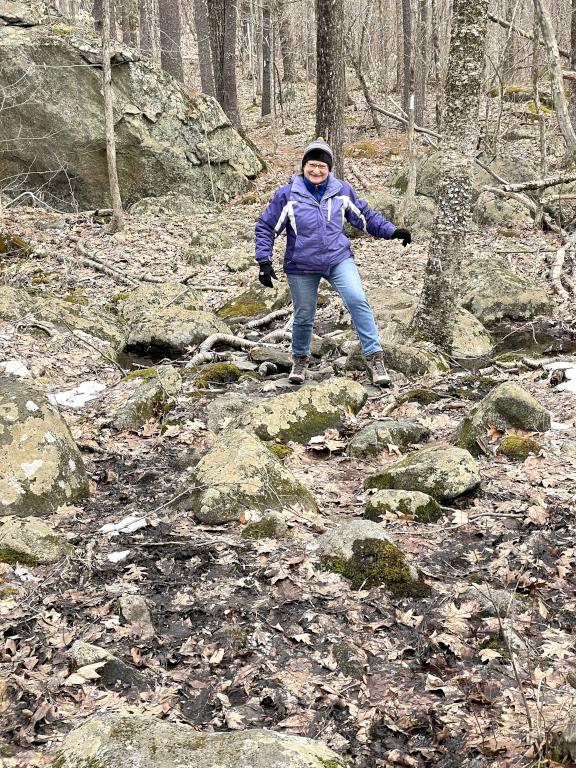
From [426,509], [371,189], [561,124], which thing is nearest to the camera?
[561,124]

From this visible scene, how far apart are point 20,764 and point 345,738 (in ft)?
4.37

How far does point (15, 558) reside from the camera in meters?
4.16

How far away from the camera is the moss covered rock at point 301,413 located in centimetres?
608

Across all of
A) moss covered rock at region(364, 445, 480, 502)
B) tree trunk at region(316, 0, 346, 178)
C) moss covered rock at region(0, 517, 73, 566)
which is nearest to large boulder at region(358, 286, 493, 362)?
moss covered rock at region(364, 445, 480, 502)

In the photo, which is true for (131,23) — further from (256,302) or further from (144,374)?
(144,374)

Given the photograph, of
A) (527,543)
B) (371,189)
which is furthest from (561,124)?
(371,189)

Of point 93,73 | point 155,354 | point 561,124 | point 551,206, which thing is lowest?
point 155,354

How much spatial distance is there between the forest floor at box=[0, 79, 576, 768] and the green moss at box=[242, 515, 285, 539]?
0.30 ft

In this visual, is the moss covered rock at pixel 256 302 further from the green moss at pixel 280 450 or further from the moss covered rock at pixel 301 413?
the green moss at pixel 280 450

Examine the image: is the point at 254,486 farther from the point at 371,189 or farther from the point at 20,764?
the point at 371,189

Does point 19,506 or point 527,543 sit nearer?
point 527,543

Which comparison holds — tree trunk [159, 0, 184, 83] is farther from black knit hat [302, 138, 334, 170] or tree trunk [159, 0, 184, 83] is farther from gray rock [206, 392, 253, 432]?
gray rock [206, 392, 253, 432]

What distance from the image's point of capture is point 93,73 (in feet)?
52.4

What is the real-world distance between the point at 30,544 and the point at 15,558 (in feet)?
0.40
